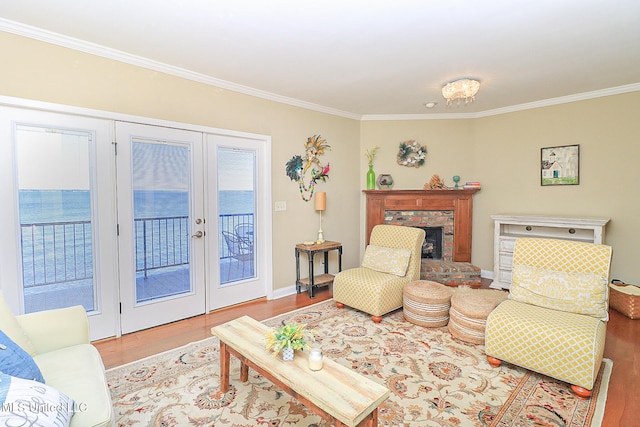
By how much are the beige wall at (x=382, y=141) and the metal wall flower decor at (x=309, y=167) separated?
112mm

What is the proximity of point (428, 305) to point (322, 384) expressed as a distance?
189cm

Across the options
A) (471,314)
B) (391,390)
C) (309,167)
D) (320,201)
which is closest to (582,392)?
(471,314)

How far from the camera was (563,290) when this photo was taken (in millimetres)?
2436

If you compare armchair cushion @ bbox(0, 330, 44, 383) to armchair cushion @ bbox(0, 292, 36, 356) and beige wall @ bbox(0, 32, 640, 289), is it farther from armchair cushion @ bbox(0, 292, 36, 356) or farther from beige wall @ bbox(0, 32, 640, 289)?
beige wall @ bbox(0, 32, 640, 289)

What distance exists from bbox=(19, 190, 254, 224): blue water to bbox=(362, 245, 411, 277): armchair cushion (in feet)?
7.01

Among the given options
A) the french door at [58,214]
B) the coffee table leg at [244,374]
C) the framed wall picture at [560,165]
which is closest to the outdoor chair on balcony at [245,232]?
the french door at [58,214]

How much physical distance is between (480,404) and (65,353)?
249 centimetres

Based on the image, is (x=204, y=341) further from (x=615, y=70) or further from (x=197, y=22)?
(x=615, y=70)

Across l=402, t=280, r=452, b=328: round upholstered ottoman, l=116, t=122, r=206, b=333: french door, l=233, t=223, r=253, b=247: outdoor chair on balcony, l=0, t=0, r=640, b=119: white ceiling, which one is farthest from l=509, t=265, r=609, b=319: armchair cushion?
l=116, t=122, r=206, b=333: french door

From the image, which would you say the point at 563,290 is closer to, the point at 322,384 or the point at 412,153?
the point at 322,384

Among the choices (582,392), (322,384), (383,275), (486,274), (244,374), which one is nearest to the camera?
(322,384)

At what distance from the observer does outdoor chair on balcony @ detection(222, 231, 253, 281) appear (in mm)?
3767

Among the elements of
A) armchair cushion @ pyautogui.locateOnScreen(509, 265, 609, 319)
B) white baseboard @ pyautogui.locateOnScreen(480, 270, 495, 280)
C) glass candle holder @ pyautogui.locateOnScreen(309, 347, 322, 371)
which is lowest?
white baseboard @ pyautogui.locateOnScreen(480, 270, 495, 280)

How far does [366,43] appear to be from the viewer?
2693 mm
